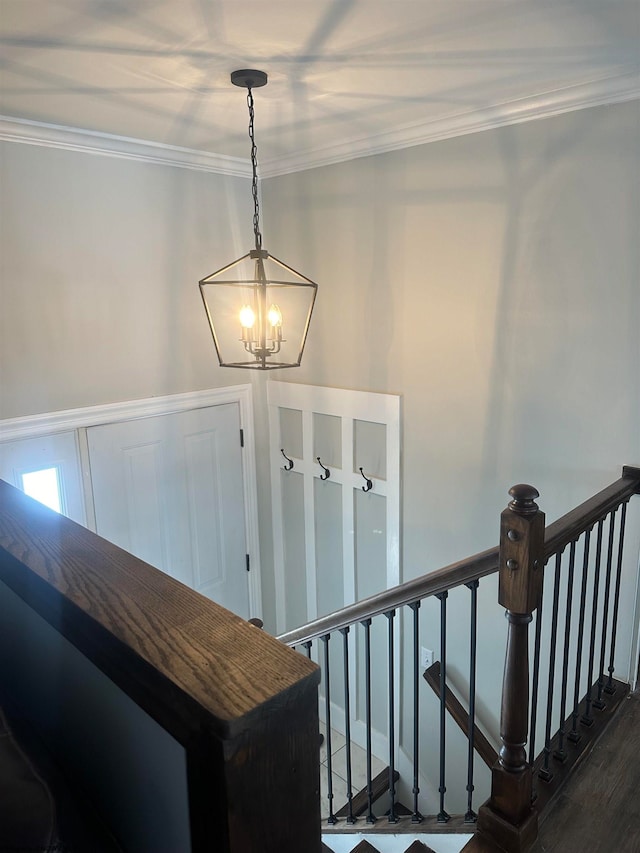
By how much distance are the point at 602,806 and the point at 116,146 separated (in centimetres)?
324

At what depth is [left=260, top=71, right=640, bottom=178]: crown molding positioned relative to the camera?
211 cm

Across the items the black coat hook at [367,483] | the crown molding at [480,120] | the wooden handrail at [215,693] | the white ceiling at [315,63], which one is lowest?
the black coat hook at [367,483]

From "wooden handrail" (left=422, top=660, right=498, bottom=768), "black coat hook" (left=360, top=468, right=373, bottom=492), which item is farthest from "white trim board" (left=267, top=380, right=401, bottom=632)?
"wooden handrail" (left=422, top=660, right=498, bottom=768)

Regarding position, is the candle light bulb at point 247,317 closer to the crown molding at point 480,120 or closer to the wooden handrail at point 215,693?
the crown molding at point 480,120

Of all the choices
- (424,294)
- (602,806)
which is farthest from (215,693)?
(424,294)

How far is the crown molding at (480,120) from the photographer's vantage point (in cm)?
211

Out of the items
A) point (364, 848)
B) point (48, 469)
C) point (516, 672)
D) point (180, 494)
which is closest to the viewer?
point (516, 672)

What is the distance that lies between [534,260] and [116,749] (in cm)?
237

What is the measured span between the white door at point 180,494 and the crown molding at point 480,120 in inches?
59.3

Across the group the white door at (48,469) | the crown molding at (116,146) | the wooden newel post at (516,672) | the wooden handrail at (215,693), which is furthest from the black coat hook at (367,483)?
the wooden handrail at (215,693)

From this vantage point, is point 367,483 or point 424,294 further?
point 367,483

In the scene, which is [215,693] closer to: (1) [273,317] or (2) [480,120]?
(1) [273,317]

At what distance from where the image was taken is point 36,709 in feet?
2.92

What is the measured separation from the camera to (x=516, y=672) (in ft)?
4.78
